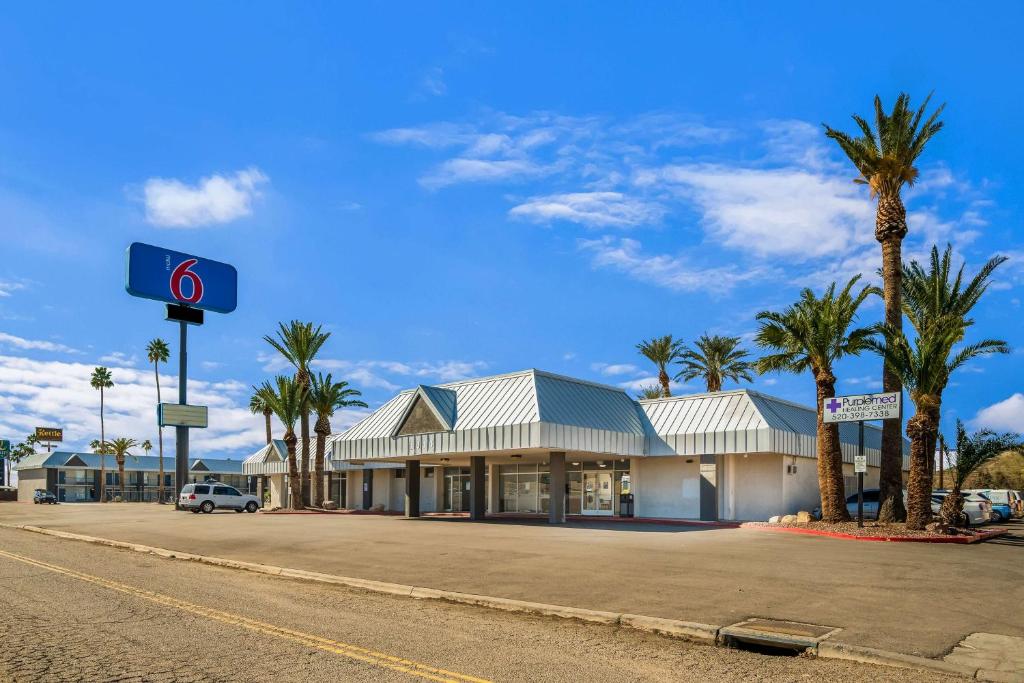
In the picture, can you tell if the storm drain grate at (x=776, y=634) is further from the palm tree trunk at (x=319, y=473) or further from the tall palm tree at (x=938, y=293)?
the palm tree trunk at (x=319, y=473)

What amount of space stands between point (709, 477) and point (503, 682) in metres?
31.2

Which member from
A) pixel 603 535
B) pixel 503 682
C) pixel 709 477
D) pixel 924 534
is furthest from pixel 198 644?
pixel 709 477

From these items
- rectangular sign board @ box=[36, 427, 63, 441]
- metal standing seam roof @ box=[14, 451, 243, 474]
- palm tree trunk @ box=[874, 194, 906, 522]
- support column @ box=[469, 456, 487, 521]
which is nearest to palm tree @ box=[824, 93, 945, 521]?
palm tree trunk @ box=[874, 194, 906, 522]

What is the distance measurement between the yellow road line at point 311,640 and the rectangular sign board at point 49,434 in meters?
140

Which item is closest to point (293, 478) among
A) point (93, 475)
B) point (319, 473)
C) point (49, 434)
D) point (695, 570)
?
point (319, 473)

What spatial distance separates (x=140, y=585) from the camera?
14.5 meters

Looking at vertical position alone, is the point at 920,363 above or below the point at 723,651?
above

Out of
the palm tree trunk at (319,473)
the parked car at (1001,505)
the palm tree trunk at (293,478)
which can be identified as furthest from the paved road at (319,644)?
the palm tree trunk at (319,473)

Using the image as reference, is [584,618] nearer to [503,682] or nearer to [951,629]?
[503,682]

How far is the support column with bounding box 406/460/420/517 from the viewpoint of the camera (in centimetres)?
4253

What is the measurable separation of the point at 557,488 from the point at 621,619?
2459 cm

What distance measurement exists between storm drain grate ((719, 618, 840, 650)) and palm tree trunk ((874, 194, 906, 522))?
22.4 m

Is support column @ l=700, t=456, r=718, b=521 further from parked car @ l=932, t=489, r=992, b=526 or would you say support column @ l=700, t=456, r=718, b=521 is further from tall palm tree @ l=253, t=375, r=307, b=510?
tall palm tree @ l=253, t=375, r=307, b=510

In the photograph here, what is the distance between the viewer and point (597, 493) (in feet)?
138
